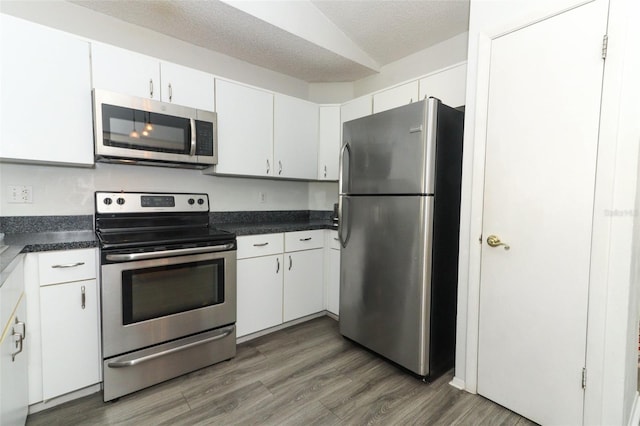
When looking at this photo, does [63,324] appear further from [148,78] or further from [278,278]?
[148,78]

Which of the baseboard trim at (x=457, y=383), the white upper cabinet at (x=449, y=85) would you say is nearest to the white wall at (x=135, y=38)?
the white upper cabinet at (x=449, y=85)

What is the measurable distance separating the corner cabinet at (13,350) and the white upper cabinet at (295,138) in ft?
6.20

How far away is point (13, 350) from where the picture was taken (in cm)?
126

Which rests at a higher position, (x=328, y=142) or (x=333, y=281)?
(x=328, y=142)

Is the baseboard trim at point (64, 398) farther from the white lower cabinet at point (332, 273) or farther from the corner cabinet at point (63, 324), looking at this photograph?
the white lower cabinet at point (332, 273)

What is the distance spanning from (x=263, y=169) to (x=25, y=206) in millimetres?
1634

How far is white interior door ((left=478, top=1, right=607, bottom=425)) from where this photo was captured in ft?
4.68

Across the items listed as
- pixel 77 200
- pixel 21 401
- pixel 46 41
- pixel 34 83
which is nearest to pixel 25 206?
pixel 77 200

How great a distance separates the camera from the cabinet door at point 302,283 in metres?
2.64

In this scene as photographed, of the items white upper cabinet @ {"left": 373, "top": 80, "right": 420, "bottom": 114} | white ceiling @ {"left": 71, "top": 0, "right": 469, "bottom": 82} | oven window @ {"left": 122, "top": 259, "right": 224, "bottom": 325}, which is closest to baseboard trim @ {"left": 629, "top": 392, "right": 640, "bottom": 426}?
white upper cabinet @ {"left": 373, "top": 80, "right": 420, "bottom": 114}

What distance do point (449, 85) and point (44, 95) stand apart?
2.60 metres

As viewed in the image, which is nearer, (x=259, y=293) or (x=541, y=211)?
(x=541, y=211)

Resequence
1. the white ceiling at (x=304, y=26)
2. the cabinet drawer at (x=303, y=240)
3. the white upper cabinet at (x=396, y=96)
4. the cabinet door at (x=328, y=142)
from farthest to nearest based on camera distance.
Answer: the cabinet door at (x=328, y=142) → the cabinet drawer at (x=303, y=240) → the white upper cabinet at (x=396, y=96) → the white ceiling at (x=304, y=26)

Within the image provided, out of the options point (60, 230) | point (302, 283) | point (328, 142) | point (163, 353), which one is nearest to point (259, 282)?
point (302, 283)
